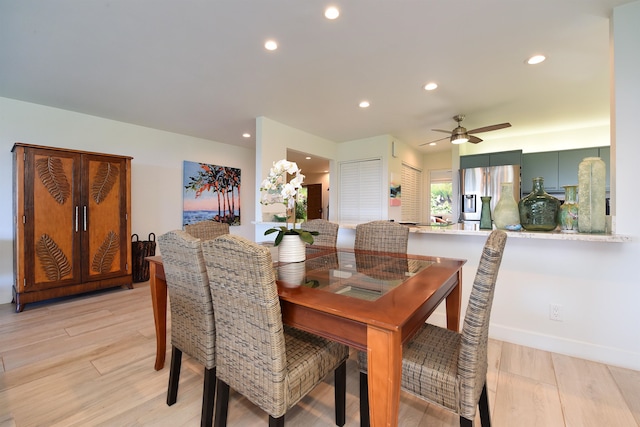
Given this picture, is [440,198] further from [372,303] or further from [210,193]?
[372,303]

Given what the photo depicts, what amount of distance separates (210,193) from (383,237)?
3.81 meters

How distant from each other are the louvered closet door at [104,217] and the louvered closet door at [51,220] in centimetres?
Answer: 10

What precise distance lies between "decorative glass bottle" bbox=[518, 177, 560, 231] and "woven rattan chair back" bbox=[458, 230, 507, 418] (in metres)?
1.39

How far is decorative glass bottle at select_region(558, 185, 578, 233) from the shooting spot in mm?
2014

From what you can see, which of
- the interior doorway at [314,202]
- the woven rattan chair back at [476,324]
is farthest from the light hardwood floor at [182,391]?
the interior doorway at [314,202]

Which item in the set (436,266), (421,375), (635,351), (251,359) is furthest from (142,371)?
(635,351)

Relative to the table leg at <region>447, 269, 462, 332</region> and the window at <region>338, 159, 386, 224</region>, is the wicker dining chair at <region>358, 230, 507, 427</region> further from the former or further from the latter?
the window at <region>338, 159, 386, 224</region>

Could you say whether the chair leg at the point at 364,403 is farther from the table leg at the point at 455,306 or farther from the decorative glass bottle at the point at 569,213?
the decorative glass bottle at the point at 569,213

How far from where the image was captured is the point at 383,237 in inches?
92.4

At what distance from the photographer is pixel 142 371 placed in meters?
1.87

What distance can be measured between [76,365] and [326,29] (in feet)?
9.91

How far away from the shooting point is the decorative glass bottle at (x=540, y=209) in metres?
2.03

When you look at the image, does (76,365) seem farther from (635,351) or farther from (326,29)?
(635,351)

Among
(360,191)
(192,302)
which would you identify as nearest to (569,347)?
(192,302)
